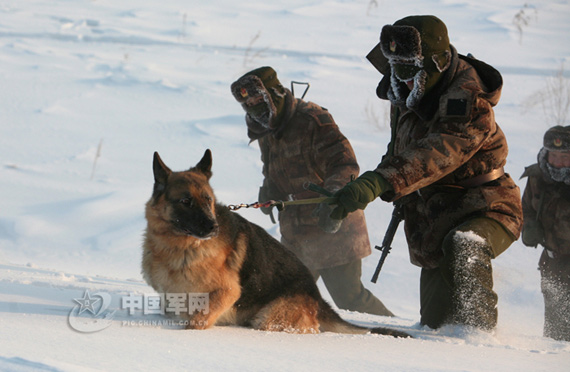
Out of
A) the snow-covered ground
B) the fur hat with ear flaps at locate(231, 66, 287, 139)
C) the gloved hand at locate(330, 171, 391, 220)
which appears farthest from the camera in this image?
the fur hat with ear flaps at locate(231, 66, 287, 139)

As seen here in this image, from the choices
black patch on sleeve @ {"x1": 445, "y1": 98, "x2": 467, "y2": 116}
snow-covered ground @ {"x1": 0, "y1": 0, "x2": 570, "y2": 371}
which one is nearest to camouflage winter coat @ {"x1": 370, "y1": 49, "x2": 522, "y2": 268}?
black patch on sleeve @ {"x1": 445, "y1": 98, "x2": 467, "y2": 116}

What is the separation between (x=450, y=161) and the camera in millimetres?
3246

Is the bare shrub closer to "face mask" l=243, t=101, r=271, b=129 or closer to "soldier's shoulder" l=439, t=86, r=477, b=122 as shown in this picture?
"face mask" l=243, t=101, r=271, b=129

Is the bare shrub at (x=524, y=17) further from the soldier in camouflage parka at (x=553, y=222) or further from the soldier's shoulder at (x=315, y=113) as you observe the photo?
the soldier's shoulder at (x=315, y=113)

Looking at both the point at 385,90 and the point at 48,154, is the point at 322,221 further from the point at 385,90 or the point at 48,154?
the point at 48,154

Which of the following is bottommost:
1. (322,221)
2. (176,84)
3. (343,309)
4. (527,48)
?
(343,309)

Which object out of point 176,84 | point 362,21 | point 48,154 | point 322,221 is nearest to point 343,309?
point 322,221

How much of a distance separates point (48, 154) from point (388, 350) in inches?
311

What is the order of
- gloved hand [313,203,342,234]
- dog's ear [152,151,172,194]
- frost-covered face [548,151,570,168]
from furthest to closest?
frost-covered face [548,151,570,168] → gloved hand [313,203,342,234] → dog's ear [152,151,172,194]

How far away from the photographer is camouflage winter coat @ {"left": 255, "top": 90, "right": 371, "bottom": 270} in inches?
193

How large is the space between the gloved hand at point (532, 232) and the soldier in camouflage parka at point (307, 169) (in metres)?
1.35

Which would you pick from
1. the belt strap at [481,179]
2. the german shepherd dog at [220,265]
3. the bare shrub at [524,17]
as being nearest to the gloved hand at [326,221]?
the german shepherd dog at [220,265]

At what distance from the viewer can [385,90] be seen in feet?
12.5

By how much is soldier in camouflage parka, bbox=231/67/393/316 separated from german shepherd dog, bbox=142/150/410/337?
3.52 ft
